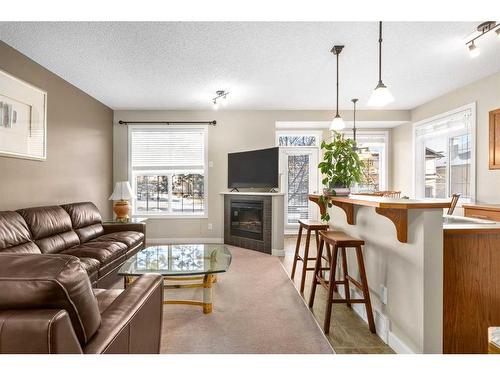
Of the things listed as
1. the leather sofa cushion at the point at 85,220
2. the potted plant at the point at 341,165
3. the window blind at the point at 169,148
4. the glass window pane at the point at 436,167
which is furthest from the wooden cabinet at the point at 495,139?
the leather sofa cushion at the point at 85,220

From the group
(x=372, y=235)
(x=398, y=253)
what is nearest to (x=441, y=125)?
(x=372, y=235)

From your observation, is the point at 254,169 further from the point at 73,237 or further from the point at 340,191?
the point at 73,237

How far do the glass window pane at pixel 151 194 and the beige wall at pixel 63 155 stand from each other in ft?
1.71

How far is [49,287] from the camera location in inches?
33.6

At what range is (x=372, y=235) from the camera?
→ 228 cm

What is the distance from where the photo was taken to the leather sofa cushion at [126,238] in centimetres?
333

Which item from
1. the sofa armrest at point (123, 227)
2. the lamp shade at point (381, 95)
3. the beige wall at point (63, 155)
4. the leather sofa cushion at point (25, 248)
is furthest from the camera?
the sofa armrest at point (123, 227)

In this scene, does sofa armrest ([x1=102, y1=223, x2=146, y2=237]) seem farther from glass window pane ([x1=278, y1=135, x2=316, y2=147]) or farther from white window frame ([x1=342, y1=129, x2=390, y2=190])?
white window frame ([x1=342, y1=129, x2=390, y2=190])

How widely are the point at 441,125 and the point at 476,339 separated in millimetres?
3979

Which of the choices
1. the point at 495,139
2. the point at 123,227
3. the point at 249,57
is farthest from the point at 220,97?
the point at 495,139

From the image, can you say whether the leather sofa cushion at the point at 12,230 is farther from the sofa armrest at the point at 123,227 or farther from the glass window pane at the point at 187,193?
the glass window pane at the point at 187,193

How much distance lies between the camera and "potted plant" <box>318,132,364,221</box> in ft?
8.16
